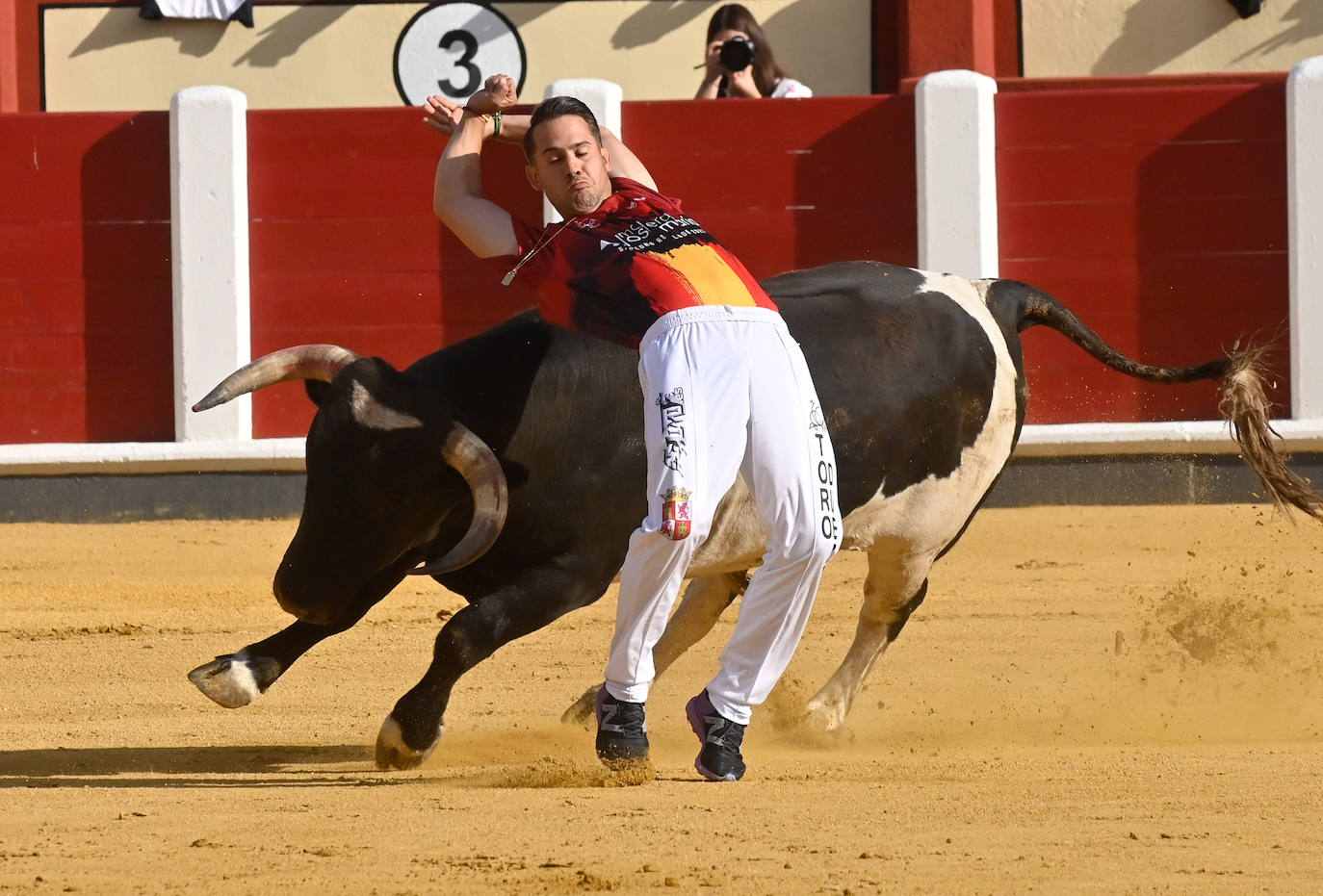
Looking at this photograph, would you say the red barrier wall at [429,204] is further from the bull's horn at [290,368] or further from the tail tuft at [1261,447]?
the bull's horn at [290,368]

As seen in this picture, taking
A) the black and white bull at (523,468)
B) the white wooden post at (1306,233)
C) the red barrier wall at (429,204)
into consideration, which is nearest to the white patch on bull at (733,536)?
the black and white bull at (523,468)

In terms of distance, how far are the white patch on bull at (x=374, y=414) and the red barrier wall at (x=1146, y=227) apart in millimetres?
5146

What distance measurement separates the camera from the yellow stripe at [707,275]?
3672 mm

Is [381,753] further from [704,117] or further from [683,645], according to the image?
[704,117]

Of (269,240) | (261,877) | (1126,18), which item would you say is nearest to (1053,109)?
(1126,18)

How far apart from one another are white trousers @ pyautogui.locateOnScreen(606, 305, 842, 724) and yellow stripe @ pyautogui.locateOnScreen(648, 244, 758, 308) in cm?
3

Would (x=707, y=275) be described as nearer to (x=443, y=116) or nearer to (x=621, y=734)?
(x=443, y=116)

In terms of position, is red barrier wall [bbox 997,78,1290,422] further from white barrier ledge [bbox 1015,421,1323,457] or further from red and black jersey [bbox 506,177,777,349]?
red and black jersey [bbox 506,177,777,349]

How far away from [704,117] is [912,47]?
2.09 metres

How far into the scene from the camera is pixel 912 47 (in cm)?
1025

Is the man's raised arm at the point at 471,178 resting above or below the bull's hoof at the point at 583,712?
above

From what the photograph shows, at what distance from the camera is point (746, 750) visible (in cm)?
436

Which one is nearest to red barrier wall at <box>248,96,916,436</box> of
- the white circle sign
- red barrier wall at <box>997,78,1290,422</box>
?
red barrier wall at <box>997,78,1290,422</box>

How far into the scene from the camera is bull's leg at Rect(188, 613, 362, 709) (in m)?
4.03
